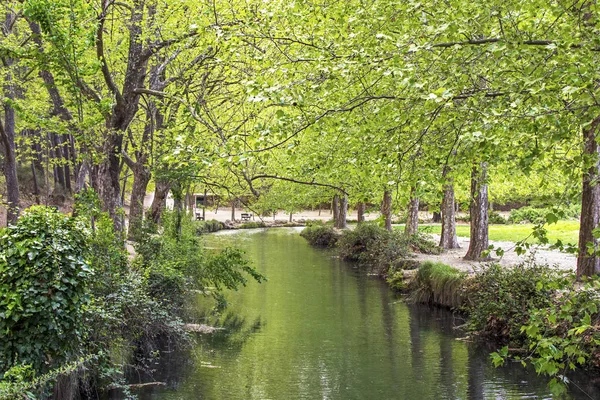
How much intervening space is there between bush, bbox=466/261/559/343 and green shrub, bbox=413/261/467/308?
84.3 inches

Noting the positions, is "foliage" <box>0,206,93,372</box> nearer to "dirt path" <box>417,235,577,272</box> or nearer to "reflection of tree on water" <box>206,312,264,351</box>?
"reflection of tree on water" <box>206,312,264,351</box>

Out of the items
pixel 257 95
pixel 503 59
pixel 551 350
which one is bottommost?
pixel 551 350

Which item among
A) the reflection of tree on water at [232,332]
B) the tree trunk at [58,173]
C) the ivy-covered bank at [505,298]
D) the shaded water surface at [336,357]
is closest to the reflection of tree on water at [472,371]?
the shaded water surface at [336,357]

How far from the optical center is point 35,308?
8.09 m

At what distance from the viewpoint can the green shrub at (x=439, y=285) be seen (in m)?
18.2

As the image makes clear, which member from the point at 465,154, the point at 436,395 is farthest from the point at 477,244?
the point at 465,154

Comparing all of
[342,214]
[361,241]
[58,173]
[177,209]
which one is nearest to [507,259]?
[361,241]

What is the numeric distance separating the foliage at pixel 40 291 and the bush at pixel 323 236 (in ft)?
108

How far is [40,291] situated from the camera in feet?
26.9

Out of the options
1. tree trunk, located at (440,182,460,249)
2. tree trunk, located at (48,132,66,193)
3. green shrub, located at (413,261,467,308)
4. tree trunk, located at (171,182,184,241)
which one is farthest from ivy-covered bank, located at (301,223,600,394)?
tree trunk, located at (48,132,66,193)

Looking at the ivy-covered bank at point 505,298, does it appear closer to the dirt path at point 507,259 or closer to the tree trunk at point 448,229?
the dirt path at point 507,259

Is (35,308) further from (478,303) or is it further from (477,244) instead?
(477,244)

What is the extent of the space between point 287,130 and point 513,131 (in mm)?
2431

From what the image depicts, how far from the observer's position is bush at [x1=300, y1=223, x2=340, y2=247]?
4169 centimetres
